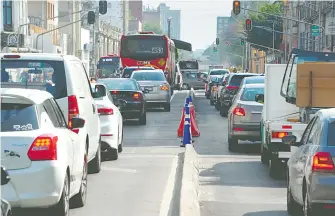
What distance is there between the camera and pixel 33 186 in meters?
9.97

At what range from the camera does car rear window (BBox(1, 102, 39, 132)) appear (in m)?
10.1

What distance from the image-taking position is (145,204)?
13062 millimetres

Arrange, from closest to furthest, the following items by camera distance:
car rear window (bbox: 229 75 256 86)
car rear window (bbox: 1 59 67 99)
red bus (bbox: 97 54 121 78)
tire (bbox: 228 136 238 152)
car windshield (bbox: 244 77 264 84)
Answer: car rear window (bbox: 1 59 67 99), tire (bbox: 228 136 238 152), car windshield (bbox: 244 77 264 84), car rear window (bbox: 229 75 256 86), red bus (bbox: 97 54 121 78)

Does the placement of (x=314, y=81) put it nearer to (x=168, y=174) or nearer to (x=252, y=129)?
(x=168, y=174)

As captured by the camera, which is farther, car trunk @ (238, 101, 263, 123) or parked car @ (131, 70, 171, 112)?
parked car @ (131, 70, 171, 112)

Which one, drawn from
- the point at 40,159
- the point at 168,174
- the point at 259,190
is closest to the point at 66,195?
the point at 40,159

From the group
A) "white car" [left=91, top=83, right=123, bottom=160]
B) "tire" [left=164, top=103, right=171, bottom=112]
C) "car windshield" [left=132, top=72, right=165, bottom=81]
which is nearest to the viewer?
"white car" [left=91, top=83, right=123, bottom=160]

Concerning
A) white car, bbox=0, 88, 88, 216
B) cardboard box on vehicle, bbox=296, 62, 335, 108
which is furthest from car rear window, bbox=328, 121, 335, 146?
cardboard box on vehicle, bbox=296, 62, 335, 108

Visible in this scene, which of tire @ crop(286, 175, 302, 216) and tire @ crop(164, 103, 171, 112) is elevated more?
tire @ crop(286, 175, 302, 216)

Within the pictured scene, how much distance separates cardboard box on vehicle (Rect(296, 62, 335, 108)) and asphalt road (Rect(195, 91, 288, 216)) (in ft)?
5.02

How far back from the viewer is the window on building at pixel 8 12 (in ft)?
251

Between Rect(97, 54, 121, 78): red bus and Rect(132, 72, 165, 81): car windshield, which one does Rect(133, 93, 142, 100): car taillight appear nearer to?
Rect(132, 72, 165, 81): car windshield

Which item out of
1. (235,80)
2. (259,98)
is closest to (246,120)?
(259,98)

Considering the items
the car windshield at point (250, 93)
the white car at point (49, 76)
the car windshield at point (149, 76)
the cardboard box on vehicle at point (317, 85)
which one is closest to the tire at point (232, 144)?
the car windshield at point (250, 93)
